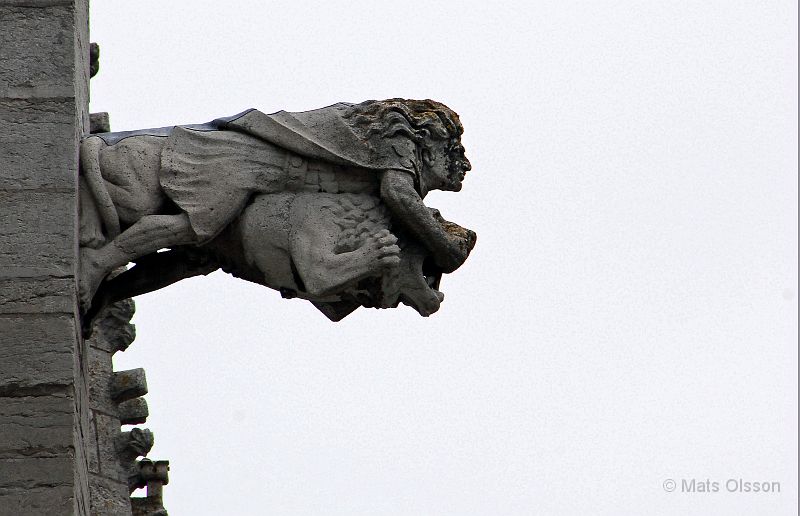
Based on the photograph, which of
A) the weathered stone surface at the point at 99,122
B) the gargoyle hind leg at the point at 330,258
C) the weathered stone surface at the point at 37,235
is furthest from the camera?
the weathered stone surface at the point at 99,122

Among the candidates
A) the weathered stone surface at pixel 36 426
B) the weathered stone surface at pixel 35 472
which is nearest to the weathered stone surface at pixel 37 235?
the weathered stone surface at pixel 36 426

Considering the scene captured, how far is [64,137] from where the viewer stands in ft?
39.3

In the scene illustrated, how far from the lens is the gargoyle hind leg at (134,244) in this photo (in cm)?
1209

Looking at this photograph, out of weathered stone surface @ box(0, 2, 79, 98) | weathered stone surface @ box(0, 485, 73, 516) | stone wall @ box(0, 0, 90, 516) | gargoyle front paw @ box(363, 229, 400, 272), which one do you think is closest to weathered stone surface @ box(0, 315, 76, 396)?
stone wall @ box(0, 0, 90, 516)

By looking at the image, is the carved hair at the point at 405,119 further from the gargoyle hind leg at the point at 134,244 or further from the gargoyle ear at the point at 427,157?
the gargoyle hind leg at the point at 134,244

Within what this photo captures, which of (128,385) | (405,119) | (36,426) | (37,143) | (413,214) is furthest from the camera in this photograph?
(128,385)

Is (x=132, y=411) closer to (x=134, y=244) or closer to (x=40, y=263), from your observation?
(x=134, y=244)

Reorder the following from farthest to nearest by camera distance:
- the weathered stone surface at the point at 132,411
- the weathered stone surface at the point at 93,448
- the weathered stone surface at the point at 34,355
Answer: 1. the weathered stone surface at the point at 132,411
2. the weathered stone surface at the point at 93,448
3. the weathered stone surface at the point at 34,355

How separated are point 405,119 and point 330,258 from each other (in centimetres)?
72

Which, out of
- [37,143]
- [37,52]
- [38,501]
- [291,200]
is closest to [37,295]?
[37,143]

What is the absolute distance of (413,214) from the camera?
12.3 m

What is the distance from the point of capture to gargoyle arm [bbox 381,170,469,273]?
12.3 meters

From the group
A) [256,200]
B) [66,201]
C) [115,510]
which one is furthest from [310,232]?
[115,510]

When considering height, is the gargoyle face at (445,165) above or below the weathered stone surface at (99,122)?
below
